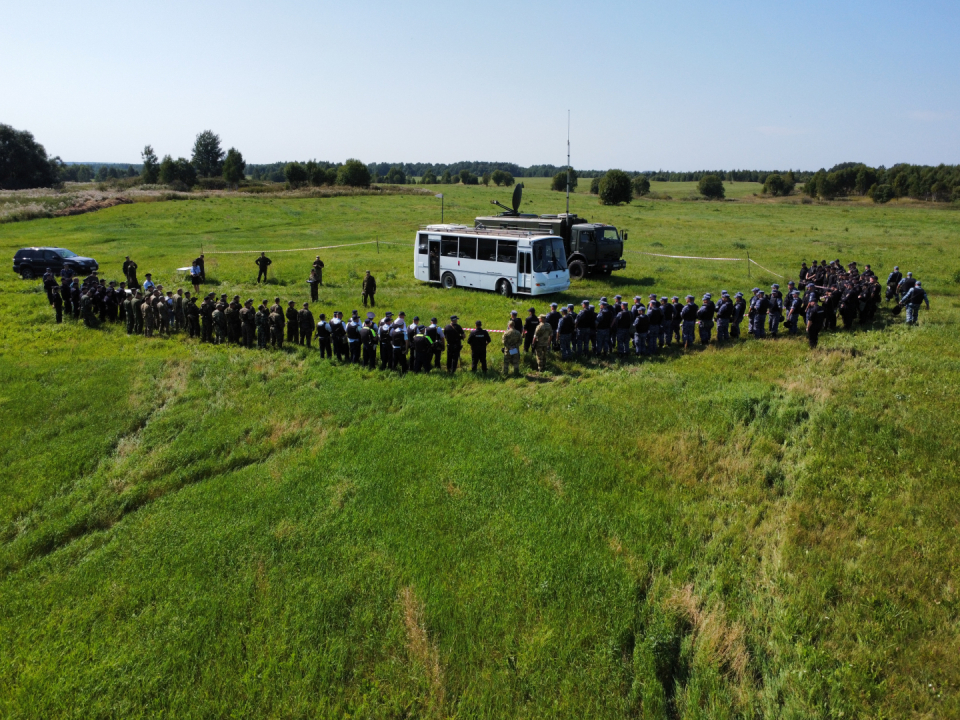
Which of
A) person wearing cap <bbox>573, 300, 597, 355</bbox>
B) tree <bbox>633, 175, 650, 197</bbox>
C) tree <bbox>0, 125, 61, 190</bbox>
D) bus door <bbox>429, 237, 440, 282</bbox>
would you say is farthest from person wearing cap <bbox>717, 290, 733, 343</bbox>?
tree <bbox>0, 125, 61, 190</bbox>

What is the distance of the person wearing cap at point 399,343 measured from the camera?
1656 centimetres

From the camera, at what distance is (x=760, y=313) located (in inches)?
707

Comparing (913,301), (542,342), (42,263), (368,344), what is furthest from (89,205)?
(913,301)

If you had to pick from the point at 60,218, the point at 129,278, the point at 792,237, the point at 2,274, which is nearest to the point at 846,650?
the point at 129,278

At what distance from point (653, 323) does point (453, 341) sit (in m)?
5.62

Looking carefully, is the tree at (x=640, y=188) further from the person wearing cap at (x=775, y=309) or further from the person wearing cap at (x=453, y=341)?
the person wearing cap at (x=453, y=341)

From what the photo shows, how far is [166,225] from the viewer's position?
48406mm

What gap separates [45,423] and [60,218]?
158ft

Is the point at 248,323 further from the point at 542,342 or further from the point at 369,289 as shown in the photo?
the point at 542,342

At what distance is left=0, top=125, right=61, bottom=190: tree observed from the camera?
8562 centimetres

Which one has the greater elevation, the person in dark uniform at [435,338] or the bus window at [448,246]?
the bus window at [448,246]

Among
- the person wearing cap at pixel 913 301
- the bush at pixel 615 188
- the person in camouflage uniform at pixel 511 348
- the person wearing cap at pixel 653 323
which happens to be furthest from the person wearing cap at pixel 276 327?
the bush at pixel 615 188

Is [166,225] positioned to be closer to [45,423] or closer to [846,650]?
[45,423]

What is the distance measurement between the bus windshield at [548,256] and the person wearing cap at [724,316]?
25.6 ft
